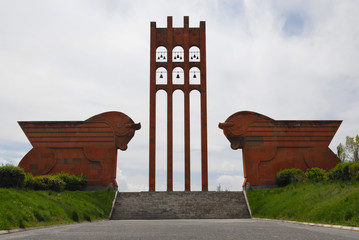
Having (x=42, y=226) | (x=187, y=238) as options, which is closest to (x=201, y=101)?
(x=42, y=226)

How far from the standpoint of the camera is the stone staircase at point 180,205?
87.9ft

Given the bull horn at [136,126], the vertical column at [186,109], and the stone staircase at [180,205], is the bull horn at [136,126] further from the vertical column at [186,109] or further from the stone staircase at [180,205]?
the stone staircase at [180,205]

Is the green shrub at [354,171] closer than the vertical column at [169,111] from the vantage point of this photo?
Yes

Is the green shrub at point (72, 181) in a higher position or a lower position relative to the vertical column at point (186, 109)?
lower

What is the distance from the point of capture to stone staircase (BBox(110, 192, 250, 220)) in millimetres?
26781

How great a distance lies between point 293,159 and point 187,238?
2639cm

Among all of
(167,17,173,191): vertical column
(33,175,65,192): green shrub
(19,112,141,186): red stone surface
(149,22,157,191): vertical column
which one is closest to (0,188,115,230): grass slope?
(33,175,65,192): green shrub

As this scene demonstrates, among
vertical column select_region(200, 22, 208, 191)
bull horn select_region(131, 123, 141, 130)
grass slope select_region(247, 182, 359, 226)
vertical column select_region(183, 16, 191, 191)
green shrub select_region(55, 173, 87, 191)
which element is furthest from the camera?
vertical column select_region(183, 16, 191, 191)

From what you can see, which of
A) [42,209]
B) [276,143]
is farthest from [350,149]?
[42,209]

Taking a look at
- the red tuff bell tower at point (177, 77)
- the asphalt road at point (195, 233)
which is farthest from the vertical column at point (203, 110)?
the asphalt road at point (195, 233)

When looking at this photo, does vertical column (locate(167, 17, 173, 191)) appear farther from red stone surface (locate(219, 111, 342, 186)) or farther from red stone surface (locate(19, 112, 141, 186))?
red stone surface (locate(219, 111, 342, 186))

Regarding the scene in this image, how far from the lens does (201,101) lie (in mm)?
36812

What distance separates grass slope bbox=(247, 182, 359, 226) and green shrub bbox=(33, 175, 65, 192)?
13589 millimetres

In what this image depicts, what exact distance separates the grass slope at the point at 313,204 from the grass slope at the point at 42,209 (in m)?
10.2
